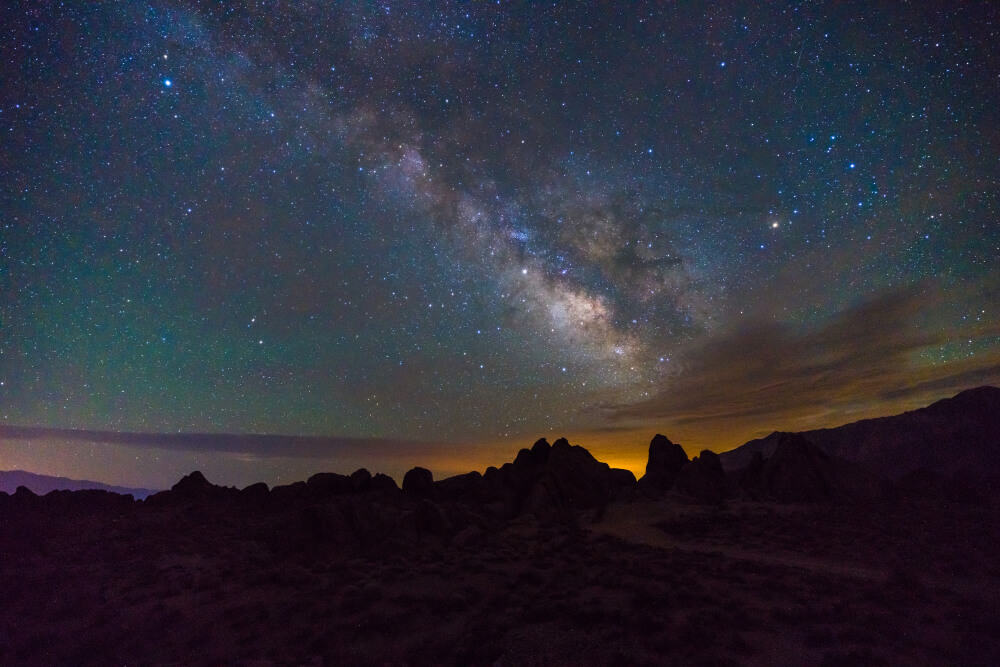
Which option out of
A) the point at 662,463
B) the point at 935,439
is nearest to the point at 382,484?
the point at 662,463

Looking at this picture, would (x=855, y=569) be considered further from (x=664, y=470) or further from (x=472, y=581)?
(x=664, y=470)

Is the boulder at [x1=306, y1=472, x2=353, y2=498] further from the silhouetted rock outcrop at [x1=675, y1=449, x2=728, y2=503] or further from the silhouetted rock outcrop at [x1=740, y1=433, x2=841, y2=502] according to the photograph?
the silhouetted rock outcrop at [x1=740, y1=433, x2=841, y2=502]

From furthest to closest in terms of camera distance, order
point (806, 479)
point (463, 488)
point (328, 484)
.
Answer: point (463, 488)
point (328, 484)
point (806, 479)

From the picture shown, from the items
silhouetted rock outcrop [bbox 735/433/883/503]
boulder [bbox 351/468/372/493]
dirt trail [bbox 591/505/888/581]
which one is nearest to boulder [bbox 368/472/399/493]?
boulder [bbox 351/468/372/493]

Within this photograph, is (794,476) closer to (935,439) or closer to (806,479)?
(806,479)

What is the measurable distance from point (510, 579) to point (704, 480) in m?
38.4

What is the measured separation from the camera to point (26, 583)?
23.0 meters

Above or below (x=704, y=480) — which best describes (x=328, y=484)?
above

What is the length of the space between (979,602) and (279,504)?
55.8 meters

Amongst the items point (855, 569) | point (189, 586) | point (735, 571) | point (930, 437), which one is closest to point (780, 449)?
point (855, 569)

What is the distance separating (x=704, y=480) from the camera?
5219 cm

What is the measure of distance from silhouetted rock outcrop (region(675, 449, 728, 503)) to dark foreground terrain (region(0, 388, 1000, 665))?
8.08ft

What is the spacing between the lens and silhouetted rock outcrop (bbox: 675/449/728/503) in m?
50.2

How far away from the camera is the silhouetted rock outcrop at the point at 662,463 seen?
56.3m
